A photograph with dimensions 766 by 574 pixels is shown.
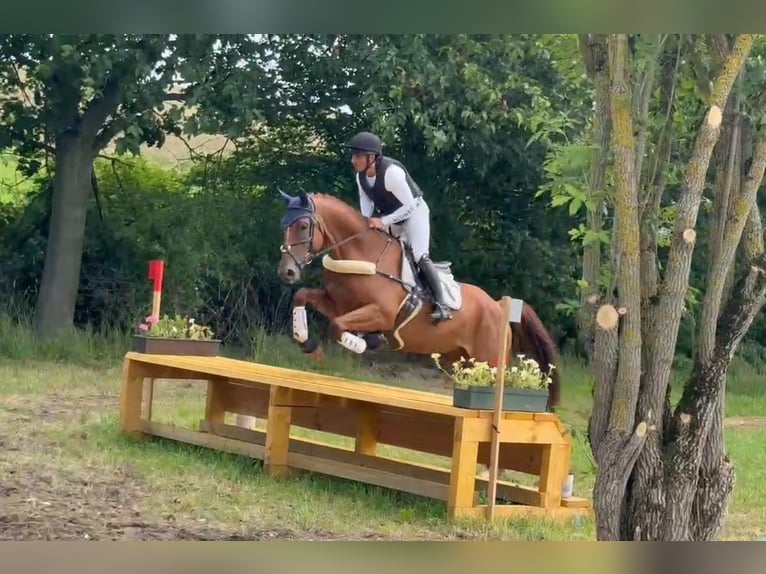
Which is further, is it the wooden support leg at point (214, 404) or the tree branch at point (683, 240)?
the wooden support leg at point (214, 404)

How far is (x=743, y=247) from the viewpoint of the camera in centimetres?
345

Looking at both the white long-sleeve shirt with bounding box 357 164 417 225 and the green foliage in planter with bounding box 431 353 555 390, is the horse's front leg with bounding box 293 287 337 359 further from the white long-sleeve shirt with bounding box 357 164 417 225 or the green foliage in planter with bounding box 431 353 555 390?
the green foliage in planter with bounding box 431 353 555 390

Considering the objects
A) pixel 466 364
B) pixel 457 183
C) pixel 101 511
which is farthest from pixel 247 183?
pixel 101 511

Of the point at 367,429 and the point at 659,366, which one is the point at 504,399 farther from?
the point at 367,429

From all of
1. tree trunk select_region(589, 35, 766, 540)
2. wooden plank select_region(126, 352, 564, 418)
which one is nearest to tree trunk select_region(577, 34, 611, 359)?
tree trunk select_region(589, 35, 766, 540)

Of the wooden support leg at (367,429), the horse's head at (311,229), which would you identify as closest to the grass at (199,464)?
the wooden support leg at (367,429)

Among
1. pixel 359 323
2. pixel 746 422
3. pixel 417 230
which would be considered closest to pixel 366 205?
pixel 417 230

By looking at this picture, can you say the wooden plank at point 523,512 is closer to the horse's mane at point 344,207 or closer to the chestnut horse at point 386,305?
the chestnut horse at point 386,305

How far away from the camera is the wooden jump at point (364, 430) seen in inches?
150

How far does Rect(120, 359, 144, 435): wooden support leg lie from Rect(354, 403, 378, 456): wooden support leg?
911mm

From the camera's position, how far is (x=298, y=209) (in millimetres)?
4281

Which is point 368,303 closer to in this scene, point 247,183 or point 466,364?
point 466,364

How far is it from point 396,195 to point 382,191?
0.18ft

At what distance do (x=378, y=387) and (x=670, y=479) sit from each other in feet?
4.18
